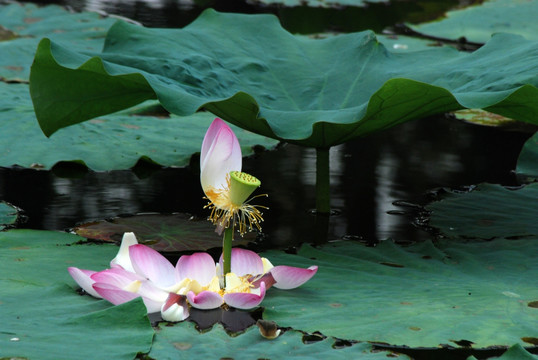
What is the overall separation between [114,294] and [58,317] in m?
0.11

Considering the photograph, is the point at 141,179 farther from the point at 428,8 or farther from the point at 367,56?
the point at 428,8

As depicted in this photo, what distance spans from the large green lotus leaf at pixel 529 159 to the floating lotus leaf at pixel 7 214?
62.2 inches

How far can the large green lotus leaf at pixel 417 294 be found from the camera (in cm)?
138

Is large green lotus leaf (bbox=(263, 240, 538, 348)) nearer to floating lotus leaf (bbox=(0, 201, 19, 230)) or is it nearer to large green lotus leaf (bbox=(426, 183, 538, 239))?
large green lotus leaf (bbox=(426, 183, 538, 239))

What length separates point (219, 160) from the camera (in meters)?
1.53

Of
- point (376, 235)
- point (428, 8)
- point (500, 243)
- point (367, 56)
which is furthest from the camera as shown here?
point (428, 8)

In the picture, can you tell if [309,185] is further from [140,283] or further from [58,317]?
[58,317]

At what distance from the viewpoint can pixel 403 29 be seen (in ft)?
18.6

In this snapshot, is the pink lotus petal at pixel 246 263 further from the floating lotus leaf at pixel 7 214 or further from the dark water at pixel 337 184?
the floating lotus leaf at pixel 7 214

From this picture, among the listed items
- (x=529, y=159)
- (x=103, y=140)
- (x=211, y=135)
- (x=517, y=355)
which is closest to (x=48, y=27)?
(x=103, y=140)

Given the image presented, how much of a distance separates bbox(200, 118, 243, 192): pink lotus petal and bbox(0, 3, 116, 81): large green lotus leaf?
2.32m

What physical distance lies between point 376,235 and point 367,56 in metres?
0.72

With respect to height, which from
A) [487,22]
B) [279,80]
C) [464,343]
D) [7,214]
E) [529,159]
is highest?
[487,22]

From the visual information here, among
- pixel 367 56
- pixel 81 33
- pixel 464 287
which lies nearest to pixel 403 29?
Result: pixel 81 33
